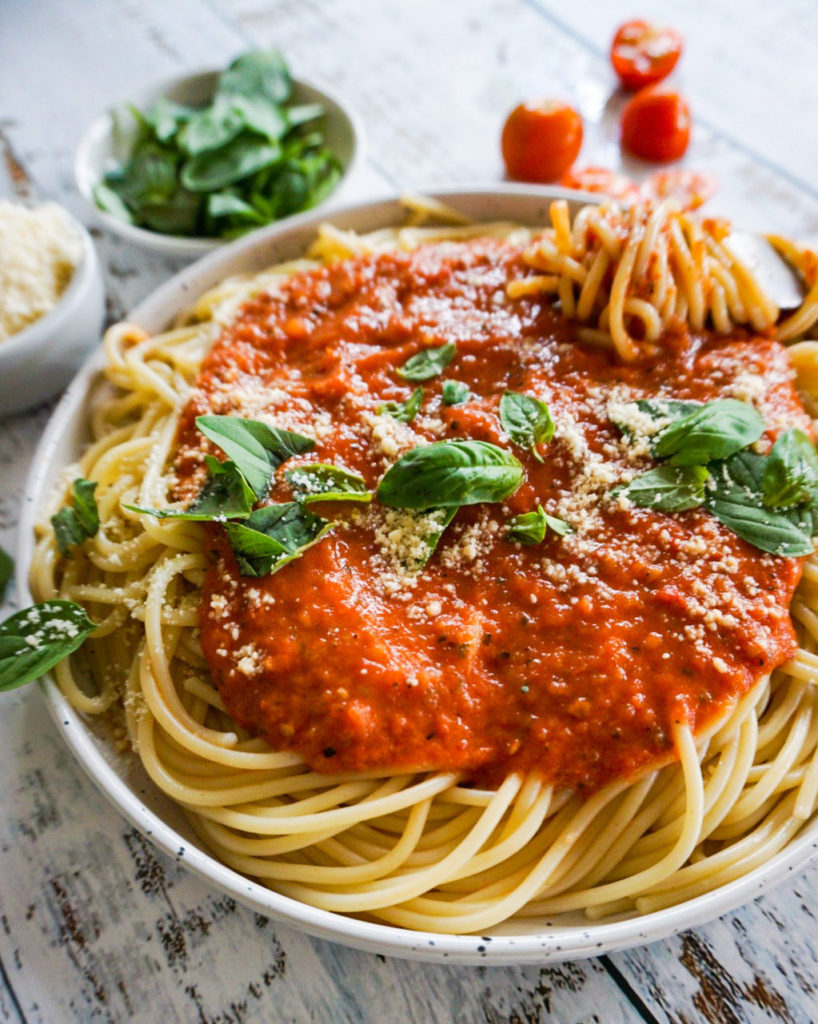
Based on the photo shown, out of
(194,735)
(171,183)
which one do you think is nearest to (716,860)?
(194,735)

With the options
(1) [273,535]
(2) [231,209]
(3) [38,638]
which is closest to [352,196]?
(2) [231,209]

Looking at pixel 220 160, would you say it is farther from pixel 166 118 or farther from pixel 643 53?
pixel 643 53

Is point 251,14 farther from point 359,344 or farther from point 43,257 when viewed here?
point 359,344

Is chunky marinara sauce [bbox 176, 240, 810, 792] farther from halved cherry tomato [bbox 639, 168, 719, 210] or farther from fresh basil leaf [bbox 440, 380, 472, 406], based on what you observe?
halved cherry tomato [bbox 639, 168, 719, 210]

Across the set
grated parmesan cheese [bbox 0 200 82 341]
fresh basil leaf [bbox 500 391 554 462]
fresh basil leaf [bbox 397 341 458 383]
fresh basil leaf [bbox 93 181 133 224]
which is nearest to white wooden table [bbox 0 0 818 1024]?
Result: fresh basil leaf [bbox 93 181 133 224]

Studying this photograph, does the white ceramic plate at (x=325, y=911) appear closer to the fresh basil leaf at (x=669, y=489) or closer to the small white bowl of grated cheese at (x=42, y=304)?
the small white bowl of grated cheese at (x=42, y=304)
